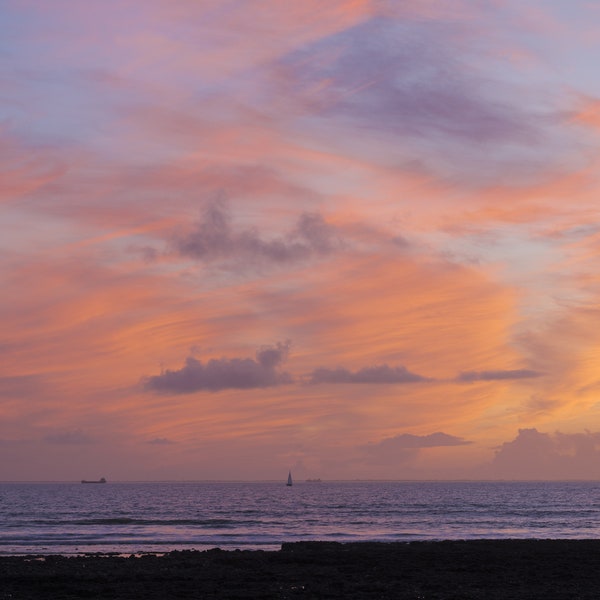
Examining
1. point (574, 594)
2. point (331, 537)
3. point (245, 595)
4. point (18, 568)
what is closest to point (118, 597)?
point (245, 595)

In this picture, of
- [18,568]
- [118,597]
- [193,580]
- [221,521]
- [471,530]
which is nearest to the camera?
[118,597]

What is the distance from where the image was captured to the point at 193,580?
35.1m

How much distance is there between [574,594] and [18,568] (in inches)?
1017

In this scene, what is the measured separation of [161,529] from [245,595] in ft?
186

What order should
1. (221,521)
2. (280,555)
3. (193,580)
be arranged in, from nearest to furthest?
(193,580), (280,555), (221,521)

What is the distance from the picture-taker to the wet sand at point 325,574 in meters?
31.3

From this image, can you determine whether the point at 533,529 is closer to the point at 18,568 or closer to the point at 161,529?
the point at 161,529

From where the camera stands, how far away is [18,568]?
128 feet

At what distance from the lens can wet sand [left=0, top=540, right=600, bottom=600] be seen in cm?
3128

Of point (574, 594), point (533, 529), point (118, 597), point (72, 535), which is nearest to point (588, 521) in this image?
point (533, 529)

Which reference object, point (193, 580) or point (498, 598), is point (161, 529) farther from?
point (498, 598)

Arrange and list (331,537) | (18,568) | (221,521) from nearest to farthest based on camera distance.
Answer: (18,568), (331,537), (221,521)

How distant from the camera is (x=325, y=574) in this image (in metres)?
37.0

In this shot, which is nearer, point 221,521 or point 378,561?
point 378,561
